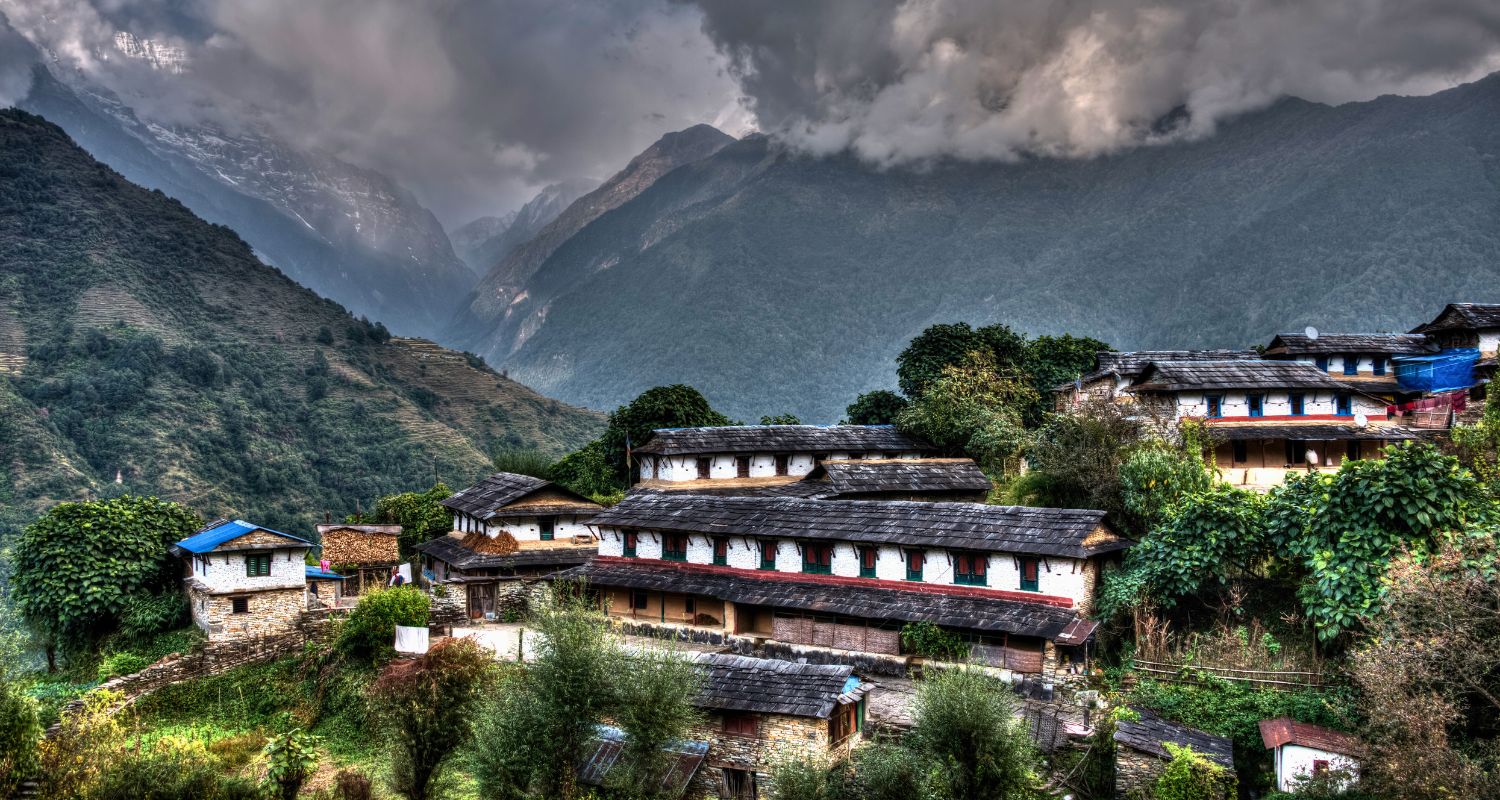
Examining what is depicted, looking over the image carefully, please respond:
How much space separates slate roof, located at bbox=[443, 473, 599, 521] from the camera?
4206cm

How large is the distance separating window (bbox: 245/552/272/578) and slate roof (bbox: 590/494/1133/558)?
42.5 ft

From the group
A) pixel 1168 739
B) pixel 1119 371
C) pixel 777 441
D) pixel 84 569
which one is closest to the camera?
pixel 1168 739

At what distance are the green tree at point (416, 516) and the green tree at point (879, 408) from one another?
2862 cm

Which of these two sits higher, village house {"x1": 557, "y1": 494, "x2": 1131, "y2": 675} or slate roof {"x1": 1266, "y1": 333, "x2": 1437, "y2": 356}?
slate roof {"x1": 1266, "y1": 333, "x2": 1437, "y2": 356}

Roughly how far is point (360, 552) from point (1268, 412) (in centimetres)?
4563

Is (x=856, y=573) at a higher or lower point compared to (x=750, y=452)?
lower

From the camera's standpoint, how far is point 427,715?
74.2ft

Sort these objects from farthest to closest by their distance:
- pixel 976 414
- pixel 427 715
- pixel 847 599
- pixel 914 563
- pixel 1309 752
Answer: pixel 976 414
pixel 847 599
pixel 914 563
pixel 427 715
pixel 1309 752

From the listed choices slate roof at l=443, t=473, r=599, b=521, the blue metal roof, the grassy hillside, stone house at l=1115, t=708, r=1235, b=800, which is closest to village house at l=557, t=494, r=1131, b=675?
stone house at l=1115, t=708, r=1235, b=800

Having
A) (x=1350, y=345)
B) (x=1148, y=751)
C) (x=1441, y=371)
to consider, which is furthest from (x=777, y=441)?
(x=1441, y=371)

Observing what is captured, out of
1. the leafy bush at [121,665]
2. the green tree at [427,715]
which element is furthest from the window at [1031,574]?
the leafy bush at [121,665]

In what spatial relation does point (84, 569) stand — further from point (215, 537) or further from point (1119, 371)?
point (1119, 371)

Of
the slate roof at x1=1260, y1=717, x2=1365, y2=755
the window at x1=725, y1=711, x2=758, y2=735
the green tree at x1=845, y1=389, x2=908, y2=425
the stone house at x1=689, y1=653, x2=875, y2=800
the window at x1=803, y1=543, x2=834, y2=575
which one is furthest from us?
the green tree at x1=845, y1=389, x2=908, y2=425

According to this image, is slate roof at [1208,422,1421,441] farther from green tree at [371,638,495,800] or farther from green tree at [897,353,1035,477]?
green tree at [371,638,495,800]
